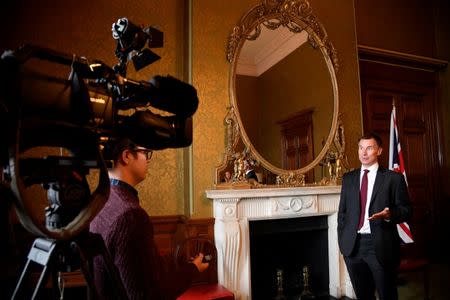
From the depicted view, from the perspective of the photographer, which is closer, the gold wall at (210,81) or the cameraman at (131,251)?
the cameraman at (131,251)

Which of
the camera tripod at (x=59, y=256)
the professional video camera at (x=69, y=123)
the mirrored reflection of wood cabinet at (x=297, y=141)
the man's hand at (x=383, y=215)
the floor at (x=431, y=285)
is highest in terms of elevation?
the mirrored reflection of wood cabinet at (x=297, y=141)

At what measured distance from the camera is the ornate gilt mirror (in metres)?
2.66

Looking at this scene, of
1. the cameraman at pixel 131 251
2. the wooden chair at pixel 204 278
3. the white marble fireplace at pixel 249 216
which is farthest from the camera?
the white marble fireplace at pixel 249 216

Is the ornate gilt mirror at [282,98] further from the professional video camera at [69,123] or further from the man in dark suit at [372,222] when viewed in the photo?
the professional video camera at [69,123]

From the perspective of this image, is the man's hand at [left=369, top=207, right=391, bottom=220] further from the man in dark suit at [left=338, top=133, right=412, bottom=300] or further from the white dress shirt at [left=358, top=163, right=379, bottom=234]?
the white dress shirt at [left=358, top=163, right=379, bottom=234]

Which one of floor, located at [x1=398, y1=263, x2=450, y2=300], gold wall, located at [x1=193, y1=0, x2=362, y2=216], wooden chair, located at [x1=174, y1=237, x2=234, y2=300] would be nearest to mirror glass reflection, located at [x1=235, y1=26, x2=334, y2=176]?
gold wall, located at [x1=193, y1=0, x2=362, y2=216]

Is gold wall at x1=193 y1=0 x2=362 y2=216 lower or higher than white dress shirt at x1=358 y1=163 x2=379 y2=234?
higher

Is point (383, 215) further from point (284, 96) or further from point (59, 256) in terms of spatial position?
point (59, 256)

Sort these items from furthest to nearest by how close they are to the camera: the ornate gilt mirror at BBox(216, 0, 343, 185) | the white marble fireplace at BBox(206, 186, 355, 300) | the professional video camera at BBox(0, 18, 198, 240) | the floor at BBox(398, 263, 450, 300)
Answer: the floor at BBox(398, 263, 450, 300) < the ornate gilt mirror at BBox(216, 0, 343, 185) < the white marble fireplace at BBox(206, 186, 355, 300) < the professional video camera at BBox(0, 18, 198, 240)

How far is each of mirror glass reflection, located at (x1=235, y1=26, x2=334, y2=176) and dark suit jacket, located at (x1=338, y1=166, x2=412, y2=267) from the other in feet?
2.24

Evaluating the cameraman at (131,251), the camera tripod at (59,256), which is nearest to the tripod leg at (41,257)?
the camera tripod at (59,256)

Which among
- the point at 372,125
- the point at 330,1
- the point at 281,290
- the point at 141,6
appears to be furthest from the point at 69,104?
the point at 372,125

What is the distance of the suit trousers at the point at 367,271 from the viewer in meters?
1.98

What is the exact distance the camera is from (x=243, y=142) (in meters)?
2.64
